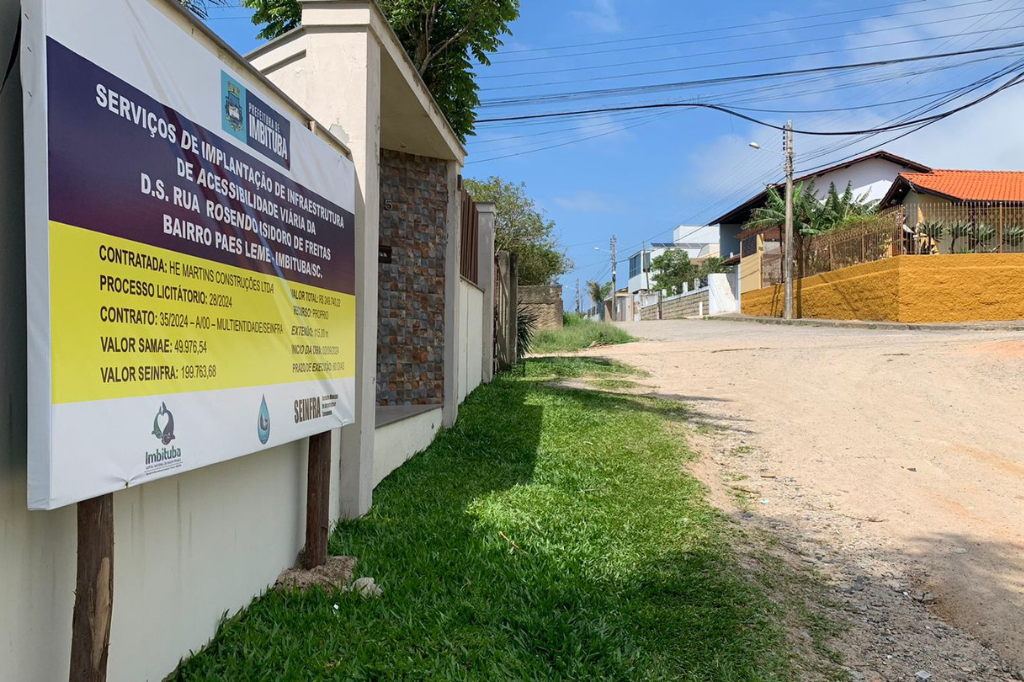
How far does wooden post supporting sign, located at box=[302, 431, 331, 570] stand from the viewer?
3.72 metres

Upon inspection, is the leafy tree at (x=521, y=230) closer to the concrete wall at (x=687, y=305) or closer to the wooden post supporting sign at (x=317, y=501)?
the concrete wall at (x=687, y=305)

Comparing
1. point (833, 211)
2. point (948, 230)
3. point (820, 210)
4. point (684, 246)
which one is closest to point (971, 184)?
point (833, 211)

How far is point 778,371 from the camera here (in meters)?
12.1

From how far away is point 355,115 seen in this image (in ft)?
14.5

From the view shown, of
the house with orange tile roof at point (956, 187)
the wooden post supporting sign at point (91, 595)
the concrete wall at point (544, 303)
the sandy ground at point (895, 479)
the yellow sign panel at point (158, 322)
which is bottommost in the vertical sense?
the sandy ground at point (895, 479)

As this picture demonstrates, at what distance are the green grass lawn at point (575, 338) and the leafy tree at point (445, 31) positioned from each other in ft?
25.9

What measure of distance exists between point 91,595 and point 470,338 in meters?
7.41

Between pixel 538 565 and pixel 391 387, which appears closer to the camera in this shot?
pixel 538 565

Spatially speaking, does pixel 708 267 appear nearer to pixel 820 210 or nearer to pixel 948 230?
pixel 820 210

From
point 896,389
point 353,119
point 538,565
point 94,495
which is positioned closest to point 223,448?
point 94,495

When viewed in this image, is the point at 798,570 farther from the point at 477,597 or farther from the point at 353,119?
the point at 353,119

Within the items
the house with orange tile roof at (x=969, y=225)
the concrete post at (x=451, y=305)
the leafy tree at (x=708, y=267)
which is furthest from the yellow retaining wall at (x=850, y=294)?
the leafy tree at (x=708, y=267)

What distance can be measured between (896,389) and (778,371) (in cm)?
229

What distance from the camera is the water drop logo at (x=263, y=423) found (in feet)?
9.82
